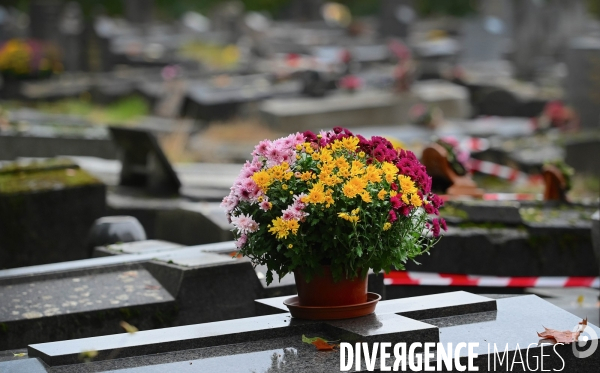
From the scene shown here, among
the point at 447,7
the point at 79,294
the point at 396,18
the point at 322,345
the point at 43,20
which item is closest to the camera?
the point at 322,345

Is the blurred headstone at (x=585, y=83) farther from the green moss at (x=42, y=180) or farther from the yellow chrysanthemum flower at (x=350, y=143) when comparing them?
the yellow chrysanthemum flower at (x=350, y=143)

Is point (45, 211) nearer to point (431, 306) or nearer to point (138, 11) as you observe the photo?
point (431, 306)

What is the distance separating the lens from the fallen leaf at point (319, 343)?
14.6 ft

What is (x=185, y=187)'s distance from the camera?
11234 mm

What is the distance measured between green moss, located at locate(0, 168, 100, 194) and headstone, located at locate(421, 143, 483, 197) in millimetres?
3094

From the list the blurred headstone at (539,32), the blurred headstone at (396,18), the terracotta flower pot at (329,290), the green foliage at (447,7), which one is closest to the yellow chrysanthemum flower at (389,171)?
the terracotta flower pot at (329,290)

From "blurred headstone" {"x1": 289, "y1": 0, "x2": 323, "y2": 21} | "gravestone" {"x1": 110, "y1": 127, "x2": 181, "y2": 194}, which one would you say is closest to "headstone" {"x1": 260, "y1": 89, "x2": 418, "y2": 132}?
"gravestone" {"x1": 110, "y1": 127, "x2": 181, "y2": 194}

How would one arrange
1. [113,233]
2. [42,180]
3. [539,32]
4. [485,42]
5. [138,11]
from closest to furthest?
[113,233] < [42,180] < [539,32] < [485,42] < [138,11]

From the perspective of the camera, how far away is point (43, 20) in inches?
1371

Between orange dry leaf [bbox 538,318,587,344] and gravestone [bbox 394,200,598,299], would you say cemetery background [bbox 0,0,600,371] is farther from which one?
orange dry leaf [bbox 538,318,587,344]

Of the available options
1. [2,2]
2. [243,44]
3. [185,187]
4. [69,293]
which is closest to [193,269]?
[69,293]

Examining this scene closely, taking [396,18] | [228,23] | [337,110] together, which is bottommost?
[337,110]

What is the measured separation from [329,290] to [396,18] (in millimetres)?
39471

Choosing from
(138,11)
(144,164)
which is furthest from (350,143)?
(138,11)
